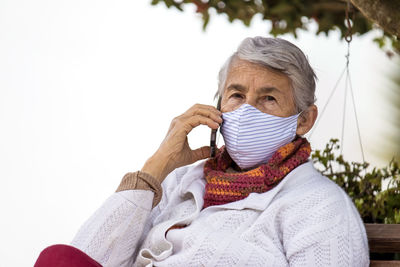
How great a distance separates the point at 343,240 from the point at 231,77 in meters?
1.00

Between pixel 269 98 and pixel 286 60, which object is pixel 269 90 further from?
pixel 286 60

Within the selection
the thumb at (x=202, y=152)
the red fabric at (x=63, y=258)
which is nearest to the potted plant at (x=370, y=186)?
the thumb at (x=202, y=152)

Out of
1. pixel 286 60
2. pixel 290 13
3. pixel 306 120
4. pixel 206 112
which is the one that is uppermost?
pixel 290 13

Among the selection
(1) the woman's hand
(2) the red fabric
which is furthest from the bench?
(2) the red fabric

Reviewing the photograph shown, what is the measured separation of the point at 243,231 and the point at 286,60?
0.83 m

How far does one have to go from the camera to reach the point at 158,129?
6.98 metres

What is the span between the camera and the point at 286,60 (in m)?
2.98

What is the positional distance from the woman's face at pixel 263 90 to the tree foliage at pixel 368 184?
3.67 ft

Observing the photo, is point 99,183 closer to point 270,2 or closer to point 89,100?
point 89,100

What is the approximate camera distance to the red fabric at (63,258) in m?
2.47

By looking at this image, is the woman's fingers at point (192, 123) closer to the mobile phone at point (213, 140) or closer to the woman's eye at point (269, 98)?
the mobile phone at point (213, 140)

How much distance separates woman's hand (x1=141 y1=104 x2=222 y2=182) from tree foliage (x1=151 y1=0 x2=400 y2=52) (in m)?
1.27

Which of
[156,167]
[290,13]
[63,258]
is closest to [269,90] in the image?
[156,167]

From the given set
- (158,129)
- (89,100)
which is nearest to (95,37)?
(89,100)
